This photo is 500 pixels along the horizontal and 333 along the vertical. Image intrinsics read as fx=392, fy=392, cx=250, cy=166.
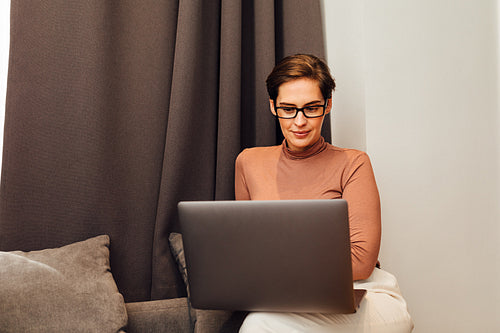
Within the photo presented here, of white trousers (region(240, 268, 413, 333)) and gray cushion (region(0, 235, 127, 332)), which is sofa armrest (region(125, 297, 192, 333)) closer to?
gray cushion (region(0, 235, 127, 332))

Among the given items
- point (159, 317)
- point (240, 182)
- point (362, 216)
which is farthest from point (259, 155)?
point (159, 317)

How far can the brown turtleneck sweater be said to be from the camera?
1114mm

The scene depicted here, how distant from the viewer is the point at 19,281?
43.1 inches

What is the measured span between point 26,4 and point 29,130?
1.42ft

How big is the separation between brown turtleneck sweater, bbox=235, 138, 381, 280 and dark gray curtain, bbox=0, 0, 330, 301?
16 cm

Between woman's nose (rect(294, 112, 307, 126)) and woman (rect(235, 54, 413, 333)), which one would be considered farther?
woman's nose (rect(294, 112, 307, 126))

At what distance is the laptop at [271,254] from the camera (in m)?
0.80

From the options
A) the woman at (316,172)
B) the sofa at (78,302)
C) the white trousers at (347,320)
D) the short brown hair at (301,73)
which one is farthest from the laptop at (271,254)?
the short brown hair at (301,73)

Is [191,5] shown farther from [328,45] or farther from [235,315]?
[235,315]

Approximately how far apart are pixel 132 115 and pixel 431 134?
47.5 inches

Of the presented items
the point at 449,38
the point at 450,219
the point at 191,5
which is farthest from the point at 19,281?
A: the point at 449,38

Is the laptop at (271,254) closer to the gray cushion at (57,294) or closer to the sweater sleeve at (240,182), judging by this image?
the gray cushion at (57,294)

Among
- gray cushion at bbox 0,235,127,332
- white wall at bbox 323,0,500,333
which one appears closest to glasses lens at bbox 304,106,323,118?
white wall at bbox 323,0,500,333

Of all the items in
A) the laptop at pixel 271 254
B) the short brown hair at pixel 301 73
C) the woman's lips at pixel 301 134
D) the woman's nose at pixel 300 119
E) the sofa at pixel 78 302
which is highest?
the short brown hair at pixel 301 73
